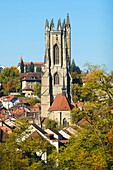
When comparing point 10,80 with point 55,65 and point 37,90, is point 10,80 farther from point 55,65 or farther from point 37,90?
point 55,65

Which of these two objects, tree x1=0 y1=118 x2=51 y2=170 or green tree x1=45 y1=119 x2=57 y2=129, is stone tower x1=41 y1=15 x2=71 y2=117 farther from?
tree x1=0 y1=118 x2=51 y2=170

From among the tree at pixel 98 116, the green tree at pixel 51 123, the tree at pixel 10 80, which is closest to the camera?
the tree at pixel 98 116

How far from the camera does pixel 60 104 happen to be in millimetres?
74562

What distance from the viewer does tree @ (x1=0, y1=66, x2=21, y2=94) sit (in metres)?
112

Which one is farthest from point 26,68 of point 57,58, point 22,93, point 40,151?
point 40,151

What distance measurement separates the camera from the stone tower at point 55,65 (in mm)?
78375

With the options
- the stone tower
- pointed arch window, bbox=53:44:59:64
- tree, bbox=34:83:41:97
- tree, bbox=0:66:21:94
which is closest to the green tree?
the stone tower

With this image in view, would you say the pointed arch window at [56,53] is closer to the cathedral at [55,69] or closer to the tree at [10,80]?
the cathedral at [55,69]

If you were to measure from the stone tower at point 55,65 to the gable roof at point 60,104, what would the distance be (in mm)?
1998

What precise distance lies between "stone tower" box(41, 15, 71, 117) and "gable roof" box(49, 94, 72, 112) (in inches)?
78.7

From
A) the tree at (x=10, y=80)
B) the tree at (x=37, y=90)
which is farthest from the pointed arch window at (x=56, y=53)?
the tree at (x=10, y=80)

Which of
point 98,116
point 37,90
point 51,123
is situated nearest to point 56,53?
point 51,123

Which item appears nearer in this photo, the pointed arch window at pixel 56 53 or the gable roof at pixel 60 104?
the gable roof at pixel 60 104

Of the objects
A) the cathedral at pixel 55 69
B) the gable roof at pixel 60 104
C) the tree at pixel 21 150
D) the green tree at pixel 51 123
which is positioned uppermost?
the cathedral at pixel 55 69
